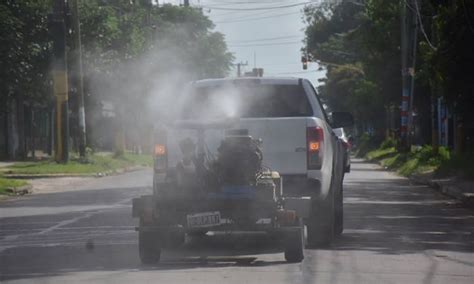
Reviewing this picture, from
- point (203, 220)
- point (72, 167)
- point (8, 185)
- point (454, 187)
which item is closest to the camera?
point (203, 220)

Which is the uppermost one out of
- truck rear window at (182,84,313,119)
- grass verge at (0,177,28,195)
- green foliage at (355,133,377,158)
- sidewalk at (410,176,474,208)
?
truck rear window at (182,84,313,119)

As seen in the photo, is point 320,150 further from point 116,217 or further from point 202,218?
point 116,217

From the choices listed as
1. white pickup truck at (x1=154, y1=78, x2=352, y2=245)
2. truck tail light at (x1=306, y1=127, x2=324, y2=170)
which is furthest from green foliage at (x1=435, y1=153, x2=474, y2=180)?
truck tail light at (x1=306, y1=127, x2=324, y2=170)

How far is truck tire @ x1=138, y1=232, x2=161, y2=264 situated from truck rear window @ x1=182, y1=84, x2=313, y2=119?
1939mm

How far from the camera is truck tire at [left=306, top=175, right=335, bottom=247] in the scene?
14375mm

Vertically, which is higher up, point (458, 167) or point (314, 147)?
point (314, 147)

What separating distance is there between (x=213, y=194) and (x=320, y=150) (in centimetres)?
166

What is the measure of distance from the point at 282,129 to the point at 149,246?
7.17 ft

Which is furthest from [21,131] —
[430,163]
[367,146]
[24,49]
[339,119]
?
[339,119]

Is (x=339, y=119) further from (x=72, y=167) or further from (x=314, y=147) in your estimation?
(x=72, y=167)

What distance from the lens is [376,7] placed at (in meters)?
41.8

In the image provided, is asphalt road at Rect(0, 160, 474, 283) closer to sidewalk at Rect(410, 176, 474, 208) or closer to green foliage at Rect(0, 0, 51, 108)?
sidewalk at Rect(410, 176, 474, 208)

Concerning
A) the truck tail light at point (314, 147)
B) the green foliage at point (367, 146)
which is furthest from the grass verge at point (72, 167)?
the green foliage at point (367, 146)

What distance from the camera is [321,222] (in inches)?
570
